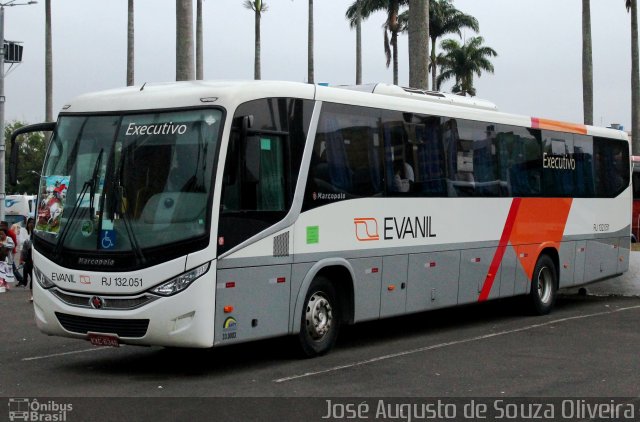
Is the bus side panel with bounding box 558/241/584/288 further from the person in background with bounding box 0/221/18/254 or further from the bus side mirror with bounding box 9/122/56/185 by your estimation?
the person in background with bounding box 0/221/18/254

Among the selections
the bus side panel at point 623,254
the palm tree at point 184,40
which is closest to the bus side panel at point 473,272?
the bus side panel at point 623,254

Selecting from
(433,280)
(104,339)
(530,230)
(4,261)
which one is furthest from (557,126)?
(4,261)

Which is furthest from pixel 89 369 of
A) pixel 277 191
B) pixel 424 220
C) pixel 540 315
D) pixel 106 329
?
pixel 540 315

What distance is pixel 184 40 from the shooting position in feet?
75.6

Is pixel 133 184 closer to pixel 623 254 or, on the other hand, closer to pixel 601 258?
pixel 601 258

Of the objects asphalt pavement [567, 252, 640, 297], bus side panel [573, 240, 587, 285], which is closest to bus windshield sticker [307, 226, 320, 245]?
bus side panel [573, 240, 587, 285]

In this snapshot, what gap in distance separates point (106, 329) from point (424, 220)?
5.25 meters

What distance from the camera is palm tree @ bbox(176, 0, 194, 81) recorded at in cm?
2288

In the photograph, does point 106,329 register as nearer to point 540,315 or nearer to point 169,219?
point 169,219

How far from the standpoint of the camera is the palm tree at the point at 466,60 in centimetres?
6906

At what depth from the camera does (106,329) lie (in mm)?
11047

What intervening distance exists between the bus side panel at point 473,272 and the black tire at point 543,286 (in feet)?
5.08

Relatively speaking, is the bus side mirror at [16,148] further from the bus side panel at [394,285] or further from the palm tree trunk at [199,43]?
the palm tree trunk at [199,43]
